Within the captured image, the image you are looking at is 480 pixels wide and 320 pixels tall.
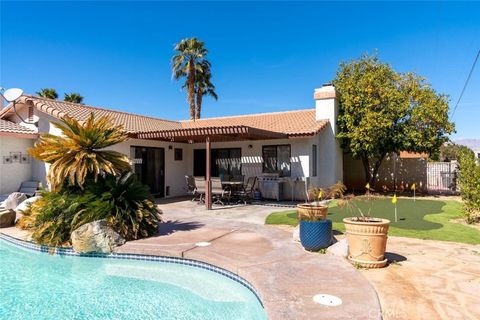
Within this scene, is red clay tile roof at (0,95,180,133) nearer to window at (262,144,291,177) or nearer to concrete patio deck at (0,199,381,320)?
window at (262,144,291,177)

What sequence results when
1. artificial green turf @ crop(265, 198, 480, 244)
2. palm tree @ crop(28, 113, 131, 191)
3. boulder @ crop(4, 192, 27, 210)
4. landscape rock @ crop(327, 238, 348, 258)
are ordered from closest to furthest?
1. landscape rock @ crop(327, 238, 348, 258)
2. palm tree @ crop(28, 113, 131, 191)
3. artificial green turf @ crop(265, 198, 480, 244)
4. boulder @ crop(4, 192, 27, 210)

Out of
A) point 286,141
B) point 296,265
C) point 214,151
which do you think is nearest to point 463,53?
point 286,141

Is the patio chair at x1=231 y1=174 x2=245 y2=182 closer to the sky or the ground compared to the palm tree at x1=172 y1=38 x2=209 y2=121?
closer to the ground

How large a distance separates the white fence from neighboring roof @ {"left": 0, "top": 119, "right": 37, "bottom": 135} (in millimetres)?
23356

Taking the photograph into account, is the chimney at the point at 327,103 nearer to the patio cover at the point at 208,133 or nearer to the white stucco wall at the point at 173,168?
the patio cover at the point at 208,133

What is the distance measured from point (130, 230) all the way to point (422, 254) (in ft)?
21.1

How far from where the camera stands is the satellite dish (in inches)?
567

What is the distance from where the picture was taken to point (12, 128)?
14.3m

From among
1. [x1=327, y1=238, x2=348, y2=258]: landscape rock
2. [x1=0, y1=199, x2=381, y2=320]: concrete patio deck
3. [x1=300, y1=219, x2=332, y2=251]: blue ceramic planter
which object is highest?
[x1=300, y1=219, x2=332, y2=251]: blue ceramic planter

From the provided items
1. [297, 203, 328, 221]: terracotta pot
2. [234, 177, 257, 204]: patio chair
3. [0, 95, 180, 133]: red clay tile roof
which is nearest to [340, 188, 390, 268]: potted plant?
[297, 203, 328, 221]: terracotta pot

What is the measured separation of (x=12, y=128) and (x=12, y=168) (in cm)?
184

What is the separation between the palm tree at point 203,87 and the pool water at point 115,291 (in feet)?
89.0

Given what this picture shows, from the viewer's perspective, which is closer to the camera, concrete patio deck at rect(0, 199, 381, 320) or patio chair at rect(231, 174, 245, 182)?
concrete patio deck at rect(0, 199, 381, 320)

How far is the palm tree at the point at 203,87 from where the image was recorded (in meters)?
32.5
